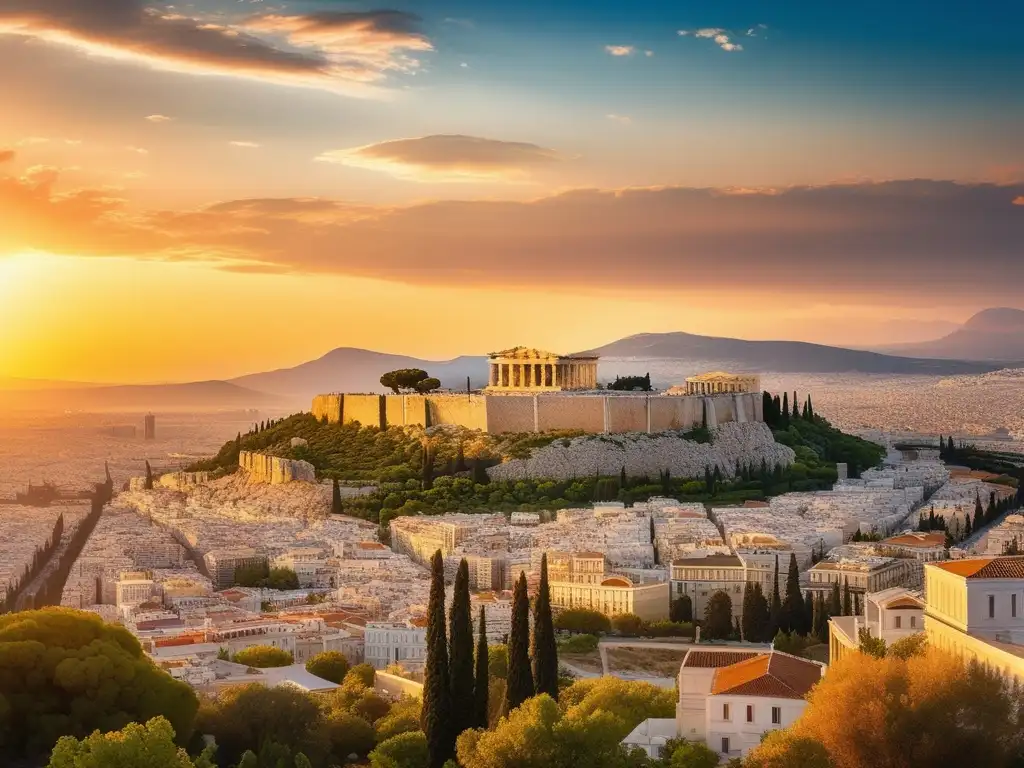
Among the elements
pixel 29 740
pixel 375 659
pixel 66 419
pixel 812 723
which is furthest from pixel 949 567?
pixel 66 419

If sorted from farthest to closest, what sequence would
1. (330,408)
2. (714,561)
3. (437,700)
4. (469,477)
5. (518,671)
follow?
(330,408) → (469,477) → (714,561) → (518,671) → (437,700)

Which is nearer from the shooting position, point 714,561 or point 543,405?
point 714,561

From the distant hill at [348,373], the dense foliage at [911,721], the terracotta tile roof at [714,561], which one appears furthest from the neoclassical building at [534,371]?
the distant hill at [348,373]

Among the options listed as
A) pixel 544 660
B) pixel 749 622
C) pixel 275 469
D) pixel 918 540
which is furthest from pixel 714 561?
pixel 275 469

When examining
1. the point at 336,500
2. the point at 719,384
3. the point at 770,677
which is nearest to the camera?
Result: the point at 770,677

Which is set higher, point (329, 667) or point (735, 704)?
point (735, 704)

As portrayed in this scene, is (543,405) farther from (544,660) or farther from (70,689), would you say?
(70,689)

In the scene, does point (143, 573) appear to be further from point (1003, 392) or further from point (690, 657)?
point (1003, 392)
